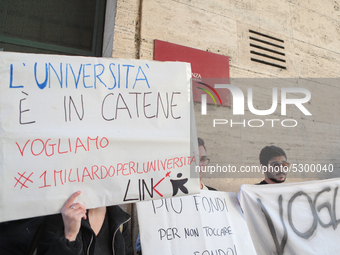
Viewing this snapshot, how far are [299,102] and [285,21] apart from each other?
4.65 feet

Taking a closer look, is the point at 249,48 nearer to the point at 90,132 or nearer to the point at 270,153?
the point at 270,153

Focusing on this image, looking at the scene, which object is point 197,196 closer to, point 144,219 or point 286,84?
point 144,219

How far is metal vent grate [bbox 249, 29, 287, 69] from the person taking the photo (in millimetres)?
4098

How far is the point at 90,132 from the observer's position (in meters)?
1.49

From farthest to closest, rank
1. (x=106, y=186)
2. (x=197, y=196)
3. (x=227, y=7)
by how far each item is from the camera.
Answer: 1. (x=227, y=7)
2. (x=197, y=196)
3. (x=106, y=186)

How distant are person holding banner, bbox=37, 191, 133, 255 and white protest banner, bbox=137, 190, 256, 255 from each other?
268mm

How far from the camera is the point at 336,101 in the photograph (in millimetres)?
4625

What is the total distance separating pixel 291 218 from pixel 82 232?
1898 millimetres

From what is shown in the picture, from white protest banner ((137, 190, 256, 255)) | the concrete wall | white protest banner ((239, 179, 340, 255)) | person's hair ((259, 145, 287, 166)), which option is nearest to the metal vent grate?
the concrete wall

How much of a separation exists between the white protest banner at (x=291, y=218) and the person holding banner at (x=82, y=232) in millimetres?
1200

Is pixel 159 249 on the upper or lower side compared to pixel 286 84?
lower

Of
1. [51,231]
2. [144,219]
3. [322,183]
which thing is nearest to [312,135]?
[322,183]

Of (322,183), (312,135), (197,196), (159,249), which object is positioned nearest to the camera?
(159,249)

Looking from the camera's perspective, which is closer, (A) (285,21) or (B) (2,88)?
(B) (2,88)
